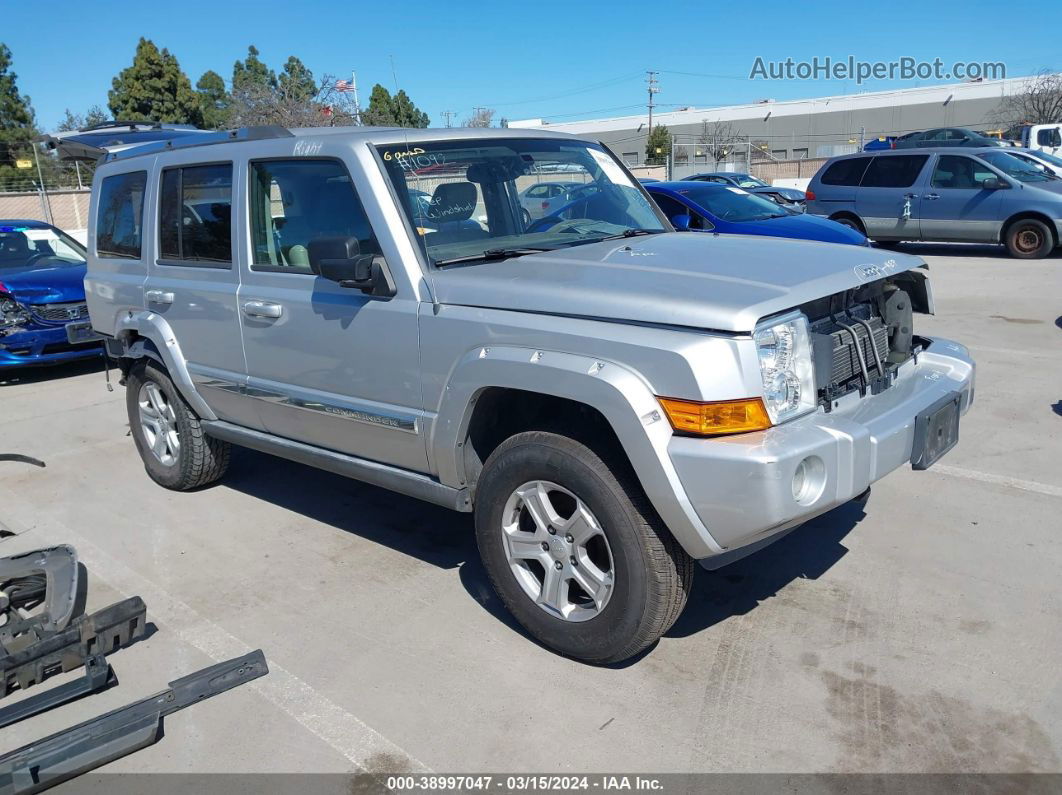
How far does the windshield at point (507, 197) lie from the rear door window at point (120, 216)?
223 cm

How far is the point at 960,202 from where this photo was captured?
14.4 m

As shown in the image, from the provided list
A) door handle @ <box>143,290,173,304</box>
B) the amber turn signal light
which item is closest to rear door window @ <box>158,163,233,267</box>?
door handle @ <box>143,290,173,304</box>

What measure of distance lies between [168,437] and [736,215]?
24.2 feet

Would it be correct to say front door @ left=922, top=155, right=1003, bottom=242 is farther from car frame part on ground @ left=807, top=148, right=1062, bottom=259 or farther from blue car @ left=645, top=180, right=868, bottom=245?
blue car @ left=645, top=180, right=868, bottom=245

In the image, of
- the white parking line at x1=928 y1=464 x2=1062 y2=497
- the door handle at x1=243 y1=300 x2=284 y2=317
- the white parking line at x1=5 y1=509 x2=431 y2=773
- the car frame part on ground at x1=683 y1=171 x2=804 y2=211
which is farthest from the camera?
the car frame part on ground at x1=683 y1=171 x2=804 y2=211

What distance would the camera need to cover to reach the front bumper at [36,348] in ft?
28.7

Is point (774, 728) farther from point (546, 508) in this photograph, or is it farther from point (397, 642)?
point (397, 642)

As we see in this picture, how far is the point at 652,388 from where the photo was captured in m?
2.95

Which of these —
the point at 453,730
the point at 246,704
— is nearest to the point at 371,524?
the point at 246,704

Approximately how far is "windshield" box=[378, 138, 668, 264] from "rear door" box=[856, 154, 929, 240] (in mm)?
11610

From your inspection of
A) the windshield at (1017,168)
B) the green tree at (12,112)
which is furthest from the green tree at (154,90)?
the windshield at (1017,168)

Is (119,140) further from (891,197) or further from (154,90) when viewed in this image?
(154,90)

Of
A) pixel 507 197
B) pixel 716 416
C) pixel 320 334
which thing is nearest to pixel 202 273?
pixel 320 334

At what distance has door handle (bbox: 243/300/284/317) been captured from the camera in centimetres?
421
